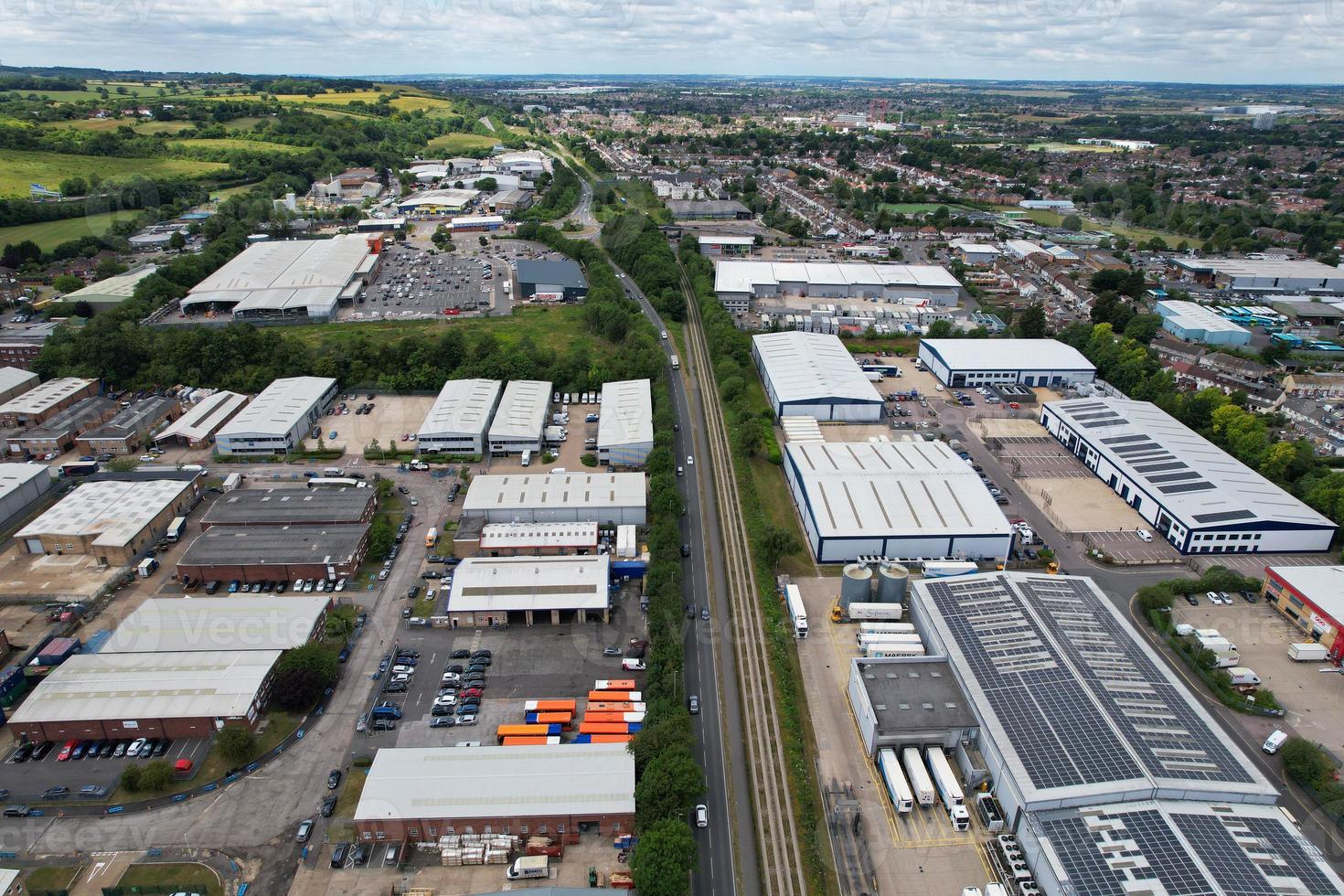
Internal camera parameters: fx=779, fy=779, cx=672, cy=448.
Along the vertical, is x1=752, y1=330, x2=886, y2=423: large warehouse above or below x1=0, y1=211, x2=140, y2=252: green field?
below

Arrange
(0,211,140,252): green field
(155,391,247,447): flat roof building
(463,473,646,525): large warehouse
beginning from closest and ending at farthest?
(463,473,646,525): large warehouse → (155,391,247,447): flat roof building → (0,211,140,252): green field

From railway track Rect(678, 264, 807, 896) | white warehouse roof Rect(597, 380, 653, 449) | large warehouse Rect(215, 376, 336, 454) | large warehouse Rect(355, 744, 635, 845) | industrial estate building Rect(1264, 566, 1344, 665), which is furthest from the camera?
large warehouse Rect(215, 376, 336, 454)

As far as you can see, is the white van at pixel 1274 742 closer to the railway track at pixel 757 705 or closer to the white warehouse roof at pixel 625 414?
the railway track at pixel 757 705

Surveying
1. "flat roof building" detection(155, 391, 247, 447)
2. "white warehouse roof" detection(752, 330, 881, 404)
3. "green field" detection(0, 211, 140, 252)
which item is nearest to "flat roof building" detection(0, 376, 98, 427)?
"flat roof building" detection(155, 391, 247, 447)

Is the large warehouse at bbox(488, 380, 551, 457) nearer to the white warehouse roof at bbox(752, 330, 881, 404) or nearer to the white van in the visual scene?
the white warehouse roof at bbox(752, 330, 881, 404)

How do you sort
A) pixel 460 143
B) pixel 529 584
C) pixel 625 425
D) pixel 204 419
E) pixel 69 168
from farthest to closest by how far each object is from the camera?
1. pixel 460 143
2. pixel 69 168
3. pixel 204 419
4. pixel 625 425
5. pixel 529 584

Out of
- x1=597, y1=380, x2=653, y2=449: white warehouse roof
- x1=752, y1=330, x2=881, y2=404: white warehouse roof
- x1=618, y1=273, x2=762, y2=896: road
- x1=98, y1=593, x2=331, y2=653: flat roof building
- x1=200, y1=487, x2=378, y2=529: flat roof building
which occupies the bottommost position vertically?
x1=618, y1=273, x2=762, y2=896: road

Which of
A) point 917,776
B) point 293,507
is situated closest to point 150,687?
point 293,507

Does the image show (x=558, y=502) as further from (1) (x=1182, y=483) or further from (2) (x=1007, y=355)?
(2) (x=1007, y=355)
